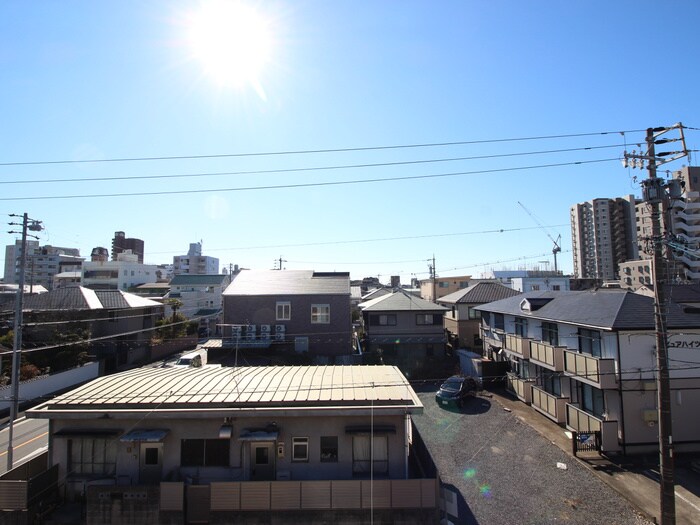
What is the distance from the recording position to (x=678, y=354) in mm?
14922

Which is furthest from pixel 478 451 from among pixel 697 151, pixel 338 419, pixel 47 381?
pixel 47 381

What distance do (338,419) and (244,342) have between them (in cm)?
1792

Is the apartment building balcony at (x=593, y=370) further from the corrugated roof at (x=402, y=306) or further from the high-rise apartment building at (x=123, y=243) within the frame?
the high-rise apartment building at (x=123, y=243)

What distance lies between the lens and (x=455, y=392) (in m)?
20.7

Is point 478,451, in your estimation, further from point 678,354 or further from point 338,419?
point 678,354

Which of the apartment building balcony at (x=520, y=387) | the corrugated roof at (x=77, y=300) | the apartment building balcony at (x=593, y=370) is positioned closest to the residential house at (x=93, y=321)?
the corrugated roof at (x=77, y=300)

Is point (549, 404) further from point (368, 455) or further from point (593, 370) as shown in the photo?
point (368, 455)

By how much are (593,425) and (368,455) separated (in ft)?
33.1

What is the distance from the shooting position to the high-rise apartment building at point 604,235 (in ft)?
305

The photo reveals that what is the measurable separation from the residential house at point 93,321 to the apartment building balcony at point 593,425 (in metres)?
24.5

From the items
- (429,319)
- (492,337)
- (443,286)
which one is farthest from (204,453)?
(443,286)

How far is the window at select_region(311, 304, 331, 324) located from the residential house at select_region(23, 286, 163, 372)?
11317 millimetres

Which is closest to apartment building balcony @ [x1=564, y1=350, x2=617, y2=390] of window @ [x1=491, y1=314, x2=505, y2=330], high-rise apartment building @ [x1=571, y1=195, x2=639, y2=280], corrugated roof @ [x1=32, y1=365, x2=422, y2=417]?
corrugated roof @ [x1=32, y1=365, x2=422, y2=417]

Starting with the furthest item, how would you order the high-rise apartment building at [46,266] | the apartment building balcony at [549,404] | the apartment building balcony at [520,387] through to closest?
the high-rise apartment building at [46,266] → the apartment building balcony at [520,387] → the apartment building balcony at [549,404]
